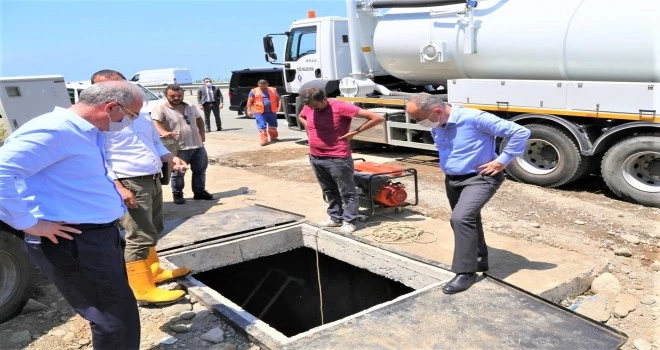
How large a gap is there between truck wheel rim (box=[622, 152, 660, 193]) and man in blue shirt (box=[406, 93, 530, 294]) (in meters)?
3.22

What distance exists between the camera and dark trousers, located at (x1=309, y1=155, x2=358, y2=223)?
17.3 feet

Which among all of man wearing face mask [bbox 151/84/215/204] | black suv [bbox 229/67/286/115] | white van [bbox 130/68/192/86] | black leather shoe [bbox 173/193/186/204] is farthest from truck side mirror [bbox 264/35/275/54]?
white van [bbox 130/68/192/86]

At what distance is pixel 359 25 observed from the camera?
9.62 m

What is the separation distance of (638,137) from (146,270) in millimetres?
5543

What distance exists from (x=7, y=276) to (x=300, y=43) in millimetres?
8562

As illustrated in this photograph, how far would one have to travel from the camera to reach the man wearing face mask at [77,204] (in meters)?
2.26

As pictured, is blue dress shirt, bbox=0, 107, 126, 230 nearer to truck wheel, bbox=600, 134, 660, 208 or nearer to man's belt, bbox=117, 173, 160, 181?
man's belt, bbox=117, 173, 160, 181

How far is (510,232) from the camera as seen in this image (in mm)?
5406

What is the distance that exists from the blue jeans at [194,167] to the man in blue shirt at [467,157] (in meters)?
3.98

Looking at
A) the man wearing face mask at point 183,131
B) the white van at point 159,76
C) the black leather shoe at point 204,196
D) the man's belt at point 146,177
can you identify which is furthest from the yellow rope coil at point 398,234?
the white van at point 159,76

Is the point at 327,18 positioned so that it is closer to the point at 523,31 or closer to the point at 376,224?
the point at 523,31

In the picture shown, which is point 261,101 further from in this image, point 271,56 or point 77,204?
point 77,204

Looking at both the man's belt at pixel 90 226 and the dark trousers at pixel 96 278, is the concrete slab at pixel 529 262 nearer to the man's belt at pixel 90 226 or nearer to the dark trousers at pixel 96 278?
the dark trousers at pixel 96 278

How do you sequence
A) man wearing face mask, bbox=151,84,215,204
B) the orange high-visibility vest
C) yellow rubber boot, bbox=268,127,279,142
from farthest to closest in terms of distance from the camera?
yellow rubber boot, bbox=268,127,279,142 < the orange high-visibility vest < man wearing face mask, bbox=151,84,215,204
